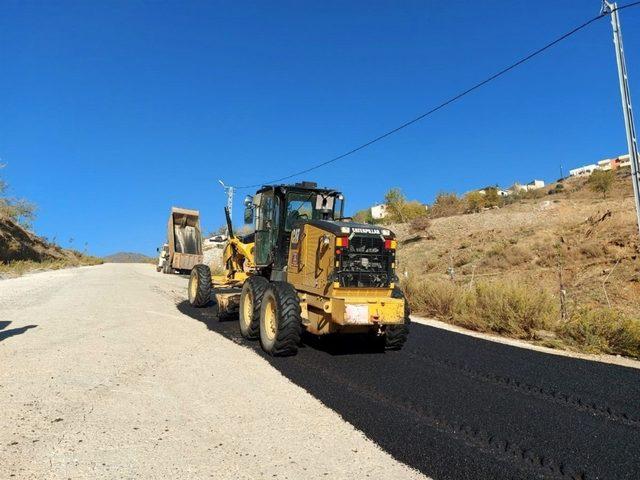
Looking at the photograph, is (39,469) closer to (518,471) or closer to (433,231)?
(518,471)

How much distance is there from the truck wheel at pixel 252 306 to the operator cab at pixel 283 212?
0.37 m

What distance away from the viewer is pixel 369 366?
628 centimetres

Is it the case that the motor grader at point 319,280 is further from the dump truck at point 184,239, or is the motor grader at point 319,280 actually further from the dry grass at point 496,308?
the dump truck at point 184,239

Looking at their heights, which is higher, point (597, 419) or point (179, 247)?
point (179, 247)

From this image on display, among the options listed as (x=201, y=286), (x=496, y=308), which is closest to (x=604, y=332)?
(x=496, y=308)

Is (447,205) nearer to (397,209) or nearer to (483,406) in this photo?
(397,209)

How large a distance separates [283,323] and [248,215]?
333cm

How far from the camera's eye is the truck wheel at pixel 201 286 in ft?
37.8

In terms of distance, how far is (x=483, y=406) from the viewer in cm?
468

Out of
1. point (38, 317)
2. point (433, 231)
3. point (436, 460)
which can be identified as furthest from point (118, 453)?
point (433, 231)

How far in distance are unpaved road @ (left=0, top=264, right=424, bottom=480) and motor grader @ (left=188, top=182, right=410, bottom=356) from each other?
690mm

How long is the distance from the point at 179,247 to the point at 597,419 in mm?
24413

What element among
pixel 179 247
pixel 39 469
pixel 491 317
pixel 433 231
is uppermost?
pixel 433 231

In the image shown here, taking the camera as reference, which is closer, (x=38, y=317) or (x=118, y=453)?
(x=118, y=453)
